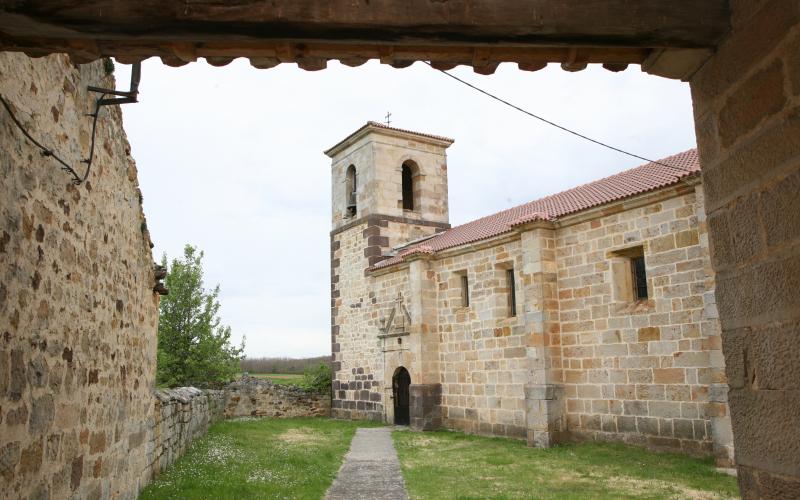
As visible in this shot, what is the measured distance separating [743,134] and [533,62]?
3.48ft

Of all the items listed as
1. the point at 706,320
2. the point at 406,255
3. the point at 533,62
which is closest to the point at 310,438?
the point at 406,255

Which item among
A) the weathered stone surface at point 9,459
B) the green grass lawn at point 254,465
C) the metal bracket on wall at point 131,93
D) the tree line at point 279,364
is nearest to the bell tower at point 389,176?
the green grass lawn at point 254,465

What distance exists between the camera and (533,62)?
3.17 m

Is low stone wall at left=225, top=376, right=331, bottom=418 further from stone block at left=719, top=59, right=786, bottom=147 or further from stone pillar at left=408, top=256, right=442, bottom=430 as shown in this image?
stone block at left=719, top=59, right=786, bottom=147

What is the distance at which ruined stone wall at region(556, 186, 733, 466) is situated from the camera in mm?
10039

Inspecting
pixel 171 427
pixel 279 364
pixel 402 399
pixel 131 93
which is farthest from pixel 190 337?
pixel 279 364

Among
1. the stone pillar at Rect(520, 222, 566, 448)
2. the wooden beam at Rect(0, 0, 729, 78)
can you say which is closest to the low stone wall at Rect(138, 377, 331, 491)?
the wooden beam at Rect(0, 0, 729, 78)

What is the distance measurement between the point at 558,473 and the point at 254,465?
466 cm

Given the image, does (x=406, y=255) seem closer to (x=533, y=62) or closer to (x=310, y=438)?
(x=310, y=438)

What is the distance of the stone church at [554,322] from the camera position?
34.3ft

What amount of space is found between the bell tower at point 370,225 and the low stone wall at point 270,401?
0.71 m

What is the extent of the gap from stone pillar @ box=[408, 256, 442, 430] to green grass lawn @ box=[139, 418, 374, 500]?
1937 millimetres

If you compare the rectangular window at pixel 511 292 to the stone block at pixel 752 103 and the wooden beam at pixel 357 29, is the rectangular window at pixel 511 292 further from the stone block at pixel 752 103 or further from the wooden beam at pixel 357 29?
the wooden beam at pixel 357 29

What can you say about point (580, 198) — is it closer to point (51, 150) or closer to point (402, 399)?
point (402, 399)
